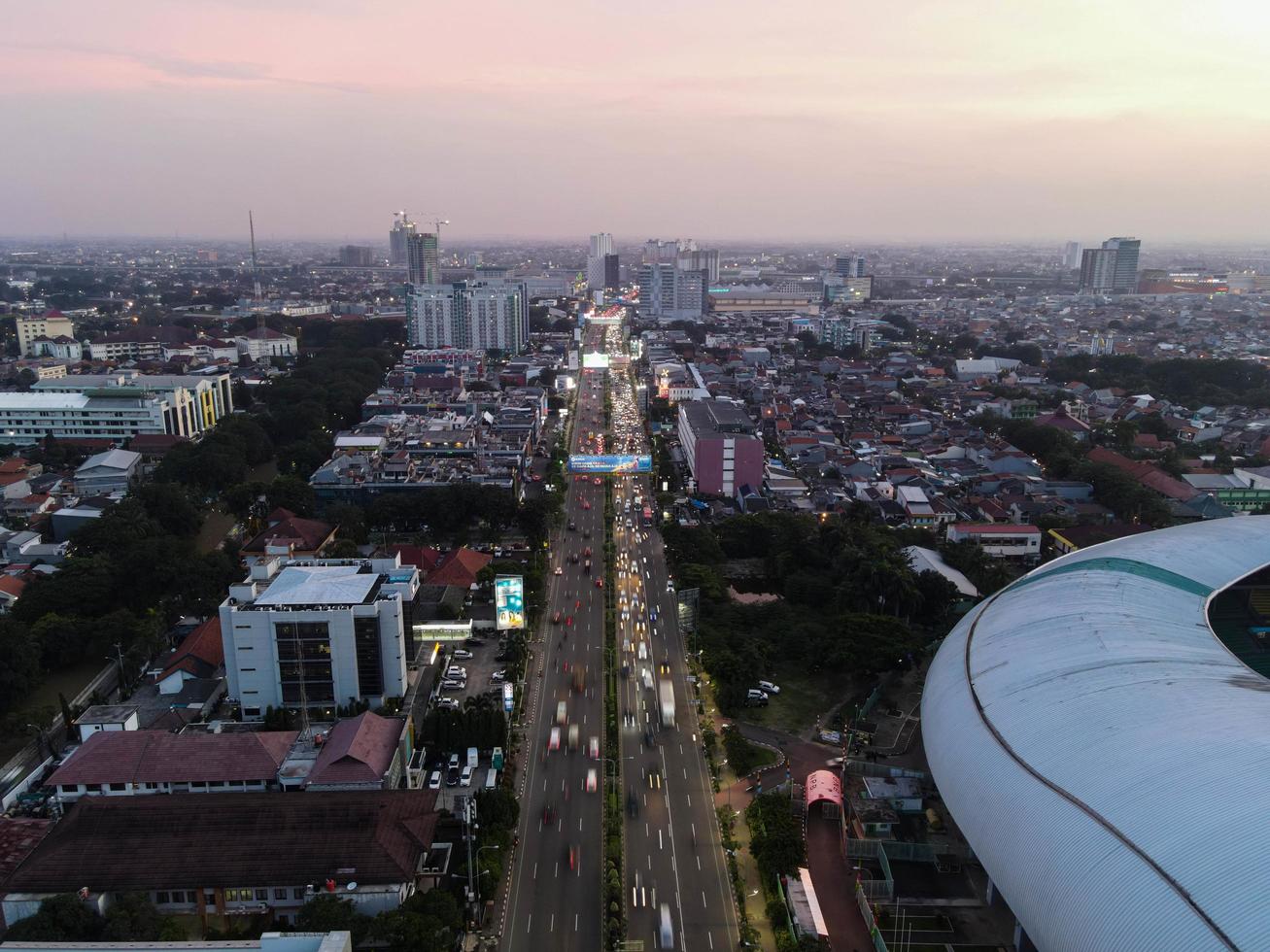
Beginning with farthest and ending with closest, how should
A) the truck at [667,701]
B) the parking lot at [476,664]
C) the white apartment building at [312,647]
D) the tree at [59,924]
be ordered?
the parking lot at [476,664], the truck at [667,701], the white apartment building at [312,647], the tree at [59,924]

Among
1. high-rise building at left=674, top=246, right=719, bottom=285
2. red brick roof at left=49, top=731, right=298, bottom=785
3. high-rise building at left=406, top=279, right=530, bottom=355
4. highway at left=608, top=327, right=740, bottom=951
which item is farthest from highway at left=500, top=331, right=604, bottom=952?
high-rise building at left=674, top=246, right=719, bottom=285

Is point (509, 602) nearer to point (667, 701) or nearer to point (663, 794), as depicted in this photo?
point (667, 701)

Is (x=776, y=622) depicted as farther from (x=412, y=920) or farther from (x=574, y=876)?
(x=412, y=920)

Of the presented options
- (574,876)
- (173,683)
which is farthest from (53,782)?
(574,876)

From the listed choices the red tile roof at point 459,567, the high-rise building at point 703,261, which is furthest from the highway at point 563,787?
the high-rise building at point 703,261

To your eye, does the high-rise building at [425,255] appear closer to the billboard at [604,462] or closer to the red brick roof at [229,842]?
the billboard at [604,462]
